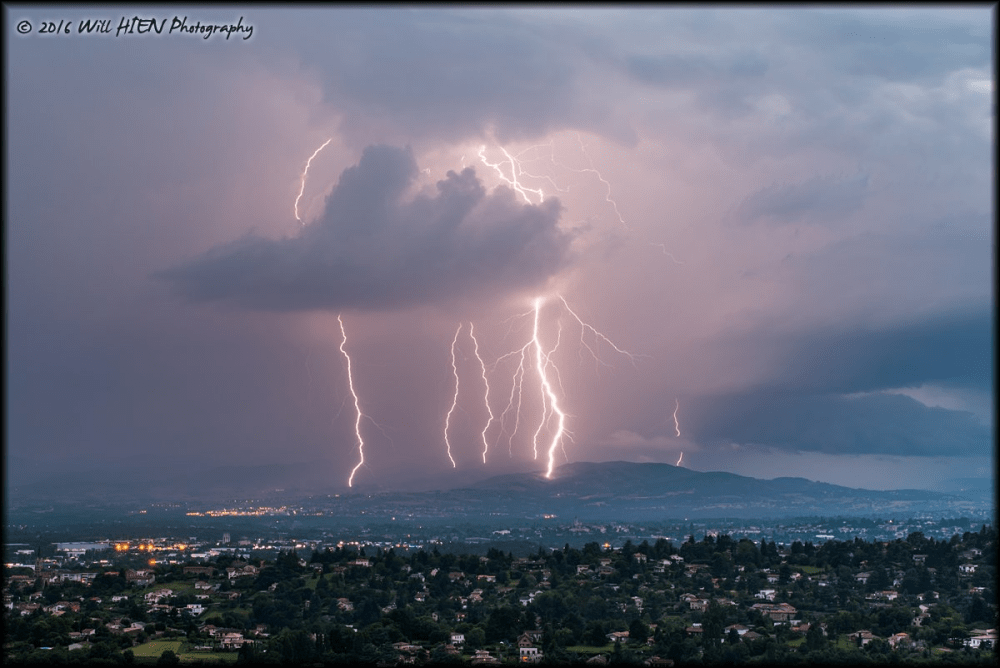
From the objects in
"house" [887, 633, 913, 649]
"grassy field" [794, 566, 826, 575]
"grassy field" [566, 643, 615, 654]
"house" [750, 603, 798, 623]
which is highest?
"grassy field" [794, 566, 826, 575]

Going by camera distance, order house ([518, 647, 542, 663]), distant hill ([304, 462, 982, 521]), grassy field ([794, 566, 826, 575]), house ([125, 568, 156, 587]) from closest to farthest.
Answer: house ([518, 647, 542, 663]) → house ([125, 568, 156, 587]) → grassy field ([794, 566, 826, 575]) → distant hill ([304, 462, 982, 521])

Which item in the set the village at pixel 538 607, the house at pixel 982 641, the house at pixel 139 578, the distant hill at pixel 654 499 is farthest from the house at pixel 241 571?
the distant hill at pixel 654 499

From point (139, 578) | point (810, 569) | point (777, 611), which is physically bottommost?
point (777, 611)

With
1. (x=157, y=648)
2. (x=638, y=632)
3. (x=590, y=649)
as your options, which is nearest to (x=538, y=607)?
(x=638, y=632)

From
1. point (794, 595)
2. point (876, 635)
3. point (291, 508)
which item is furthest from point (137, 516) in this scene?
point (876, 635)

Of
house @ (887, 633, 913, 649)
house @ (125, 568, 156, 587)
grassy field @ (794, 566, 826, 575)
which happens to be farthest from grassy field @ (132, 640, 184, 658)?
grassy field @ (794, 566, 826, 575)

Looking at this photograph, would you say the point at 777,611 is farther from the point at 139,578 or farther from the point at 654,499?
the point at 654,499

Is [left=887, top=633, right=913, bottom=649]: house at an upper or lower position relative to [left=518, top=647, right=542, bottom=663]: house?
upper

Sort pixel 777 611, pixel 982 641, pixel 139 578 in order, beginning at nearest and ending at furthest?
pixel 982 641, pixel 777 611, pixel 139 578

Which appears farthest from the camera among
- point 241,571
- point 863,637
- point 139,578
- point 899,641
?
point 241,571

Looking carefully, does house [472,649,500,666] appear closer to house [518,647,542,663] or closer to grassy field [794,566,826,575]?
house [518,647,542,663]
